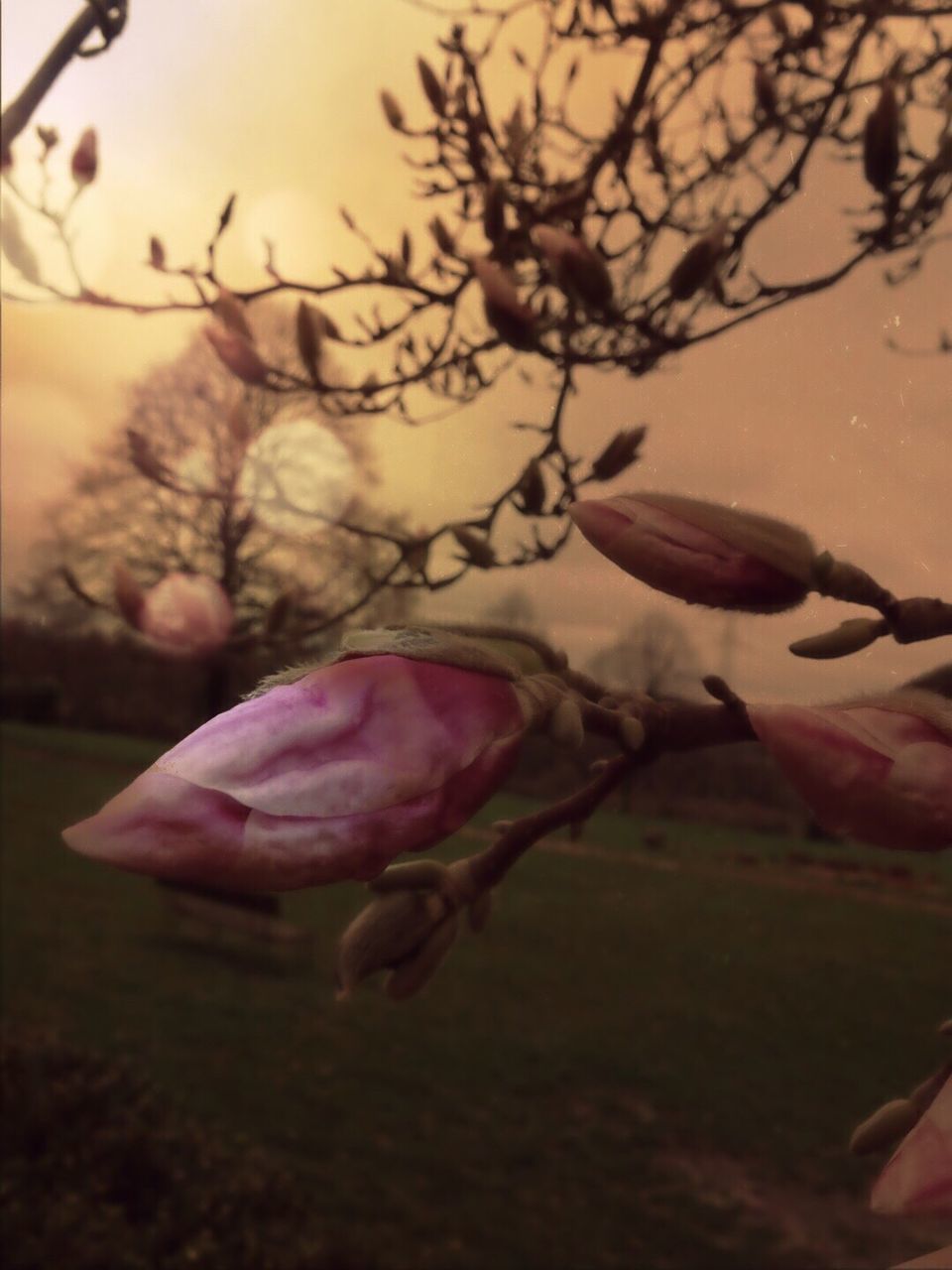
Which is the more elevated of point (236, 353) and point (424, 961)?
point (236, 353)

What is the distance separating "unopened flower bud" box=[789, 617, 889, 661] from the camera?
31 centimetres

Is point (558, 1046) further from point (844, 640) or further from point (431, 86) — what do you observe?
point (844, 640)

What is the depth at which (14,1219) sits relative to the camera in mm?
2115

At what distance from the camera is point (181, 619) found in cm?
78

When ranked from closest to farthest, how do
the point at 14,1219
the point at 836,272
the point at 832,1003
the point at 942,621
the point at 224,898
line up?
the point at 942,621
the point at 836,272
the point at 14,1219
the point at 832,1003
the point at 224,898

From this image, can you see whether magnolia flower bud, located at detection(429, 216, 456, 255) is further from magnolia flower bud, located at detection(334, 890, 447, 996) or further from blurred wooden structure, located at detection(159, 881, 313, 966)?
blurred wooden structure, located at detection(159, 881, 313, 966)

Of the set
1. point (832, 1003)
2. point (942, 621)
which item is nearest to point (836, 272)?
point (942, 621)

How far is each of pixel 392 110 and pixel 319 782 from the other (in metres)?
1.14

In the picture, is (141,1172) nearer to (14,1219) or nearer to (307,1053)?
(14,1219)

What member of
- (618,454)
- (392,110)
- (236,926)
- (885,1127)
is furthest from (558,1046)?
(885,1127)

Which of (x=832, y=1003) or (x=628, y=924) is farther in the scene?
(x=628, y=924)

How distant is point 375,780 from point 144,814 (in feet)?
0.12

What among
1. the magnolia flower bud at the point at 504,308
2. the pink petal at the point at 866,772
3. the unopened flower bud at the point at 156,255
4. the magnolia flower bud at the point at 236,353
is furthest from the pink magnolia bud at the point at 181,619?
the pink petal at the point at 866,772

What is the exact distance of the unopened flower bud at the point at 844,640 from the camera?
312 mm
